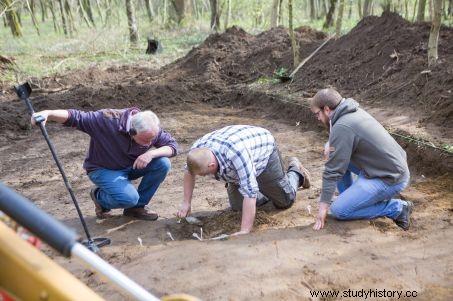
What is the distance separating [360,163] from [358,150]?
173 millimetres

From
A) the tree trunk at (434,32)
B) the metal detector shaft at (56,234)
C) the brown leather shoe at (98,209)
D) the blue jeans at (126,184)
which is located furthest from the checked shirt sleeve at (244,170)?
the tree trunk at (434,32)

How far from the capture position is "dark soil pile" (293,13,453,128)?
723 cm

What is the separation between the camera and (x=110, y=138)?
446 cm

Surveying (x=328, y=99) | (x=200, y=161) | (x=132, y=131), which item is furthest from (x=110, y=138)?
(x=328, y=99)

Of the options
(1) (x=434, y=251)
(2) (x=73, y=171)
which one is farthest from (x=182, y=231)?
(2) (x=73, y=171)

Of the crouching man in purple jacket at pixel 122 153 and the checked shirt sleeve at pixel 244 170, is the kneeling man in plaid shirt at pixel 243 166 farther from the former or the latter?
the crouching man in purple jacket at pixel 122 153

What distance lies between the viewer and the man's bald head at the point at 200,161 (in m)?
3.77

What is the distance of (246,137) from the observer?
417 cm

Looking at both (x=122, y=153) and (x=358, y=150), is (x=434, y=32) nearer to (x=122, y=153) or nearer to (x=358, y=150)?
(x=358, y=150)

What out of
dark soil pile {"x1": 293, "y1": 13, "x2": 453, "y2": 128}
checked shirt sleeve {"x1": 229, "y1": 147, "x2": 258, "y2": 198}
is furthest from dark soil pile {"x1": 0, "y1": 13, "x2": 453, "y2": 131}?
checked shirt sleeve {"x1": 229, "y1": 147, "x2": 258, "y2": 198}

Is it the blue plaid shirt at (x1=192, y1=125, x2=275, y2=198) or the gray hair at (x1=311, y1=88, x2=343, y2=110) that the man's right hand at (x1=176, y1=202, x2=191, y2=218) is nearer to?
the blue plaid shirt at (x1=192, y1=125, x2=275, y2=198)

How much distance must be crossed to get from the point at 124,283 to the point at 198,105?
895 cm

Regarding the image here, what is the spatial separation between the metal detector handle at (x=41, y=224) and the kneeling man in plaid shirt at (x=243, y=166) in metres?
2.43

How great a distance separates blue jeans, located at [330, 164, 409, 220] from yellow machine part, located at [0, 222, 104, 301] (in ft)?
10.7
